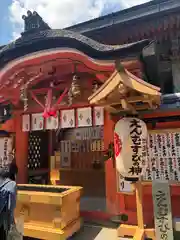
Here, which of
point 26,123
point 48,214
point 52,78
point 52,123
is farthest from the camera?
point 26,123

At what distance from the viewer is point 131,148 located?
14.6 feet

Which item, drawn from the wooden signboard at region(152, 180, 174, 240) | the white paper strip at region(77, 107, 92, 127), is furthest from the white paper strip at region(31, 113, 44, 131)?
the wooden signboard at region(152, 180, 174, 240)

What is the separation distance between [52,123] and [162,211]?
12.9 feet

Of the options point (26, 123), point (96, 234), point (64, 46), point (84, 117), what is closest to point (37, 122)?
point (26, 123)

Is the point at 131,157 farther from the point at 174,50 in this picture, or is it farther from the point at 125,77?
the point at 174,50

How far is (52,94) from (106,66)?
2.23 m

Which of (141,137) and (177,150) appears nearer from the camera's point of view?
(141,137)

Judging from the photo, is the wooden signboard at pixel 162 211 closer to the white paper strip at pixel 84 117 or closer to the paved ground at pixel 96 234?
the paved ground at pixel 96 234

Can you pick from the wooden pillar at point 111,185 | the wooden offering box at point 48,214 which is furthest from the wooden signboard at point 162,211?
the wooden offering box at point 48,214

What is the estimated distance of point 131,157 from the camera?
4.46 meters

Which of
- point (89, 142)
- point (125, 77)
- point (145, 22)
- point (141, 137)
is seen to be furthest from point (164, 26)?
point (89, 142)

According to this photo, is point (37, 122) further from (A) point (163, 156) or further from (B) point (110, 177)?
(A) point (163, 156)

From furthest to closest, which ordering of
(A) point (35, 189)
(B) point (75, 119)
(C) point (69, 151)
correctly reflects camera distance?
(C) point (69, 151)
(B) point (75, 119)
(A) point (35, 189)

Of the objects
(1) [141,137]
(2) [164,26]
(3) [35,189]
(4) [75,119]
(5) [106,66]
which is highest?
(2) [164,26]
